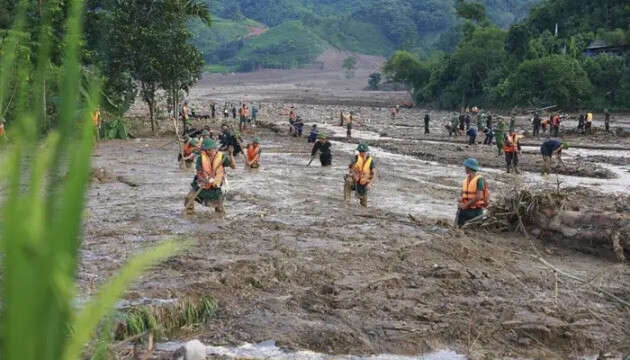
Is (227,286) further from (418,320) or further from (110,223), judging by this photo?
(110,223)

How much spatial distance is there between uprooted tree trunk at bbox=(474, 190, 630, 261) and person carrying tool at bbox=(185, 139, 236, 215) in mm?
4368

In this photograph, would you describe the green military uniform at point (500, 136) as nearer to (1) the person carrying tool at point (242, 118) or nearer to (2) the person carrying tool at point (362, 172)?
(2) the person carrying tool at point (362, 172)

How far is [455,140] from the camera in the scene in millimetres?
33438

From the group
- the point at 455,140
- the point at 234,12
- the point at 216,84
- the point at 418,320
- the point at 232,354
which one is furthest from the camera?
the point at 234,12

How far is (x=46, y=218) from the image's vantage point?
2.64 ft

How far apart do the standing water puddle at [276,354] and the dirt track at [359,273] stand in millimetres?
99

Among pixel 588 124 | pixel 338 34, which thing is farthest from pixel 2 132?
pixel 338 34

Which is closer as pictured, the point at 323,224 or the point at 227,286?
the point at 227,286

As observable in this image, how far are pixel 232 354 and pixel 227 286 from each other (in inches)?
70.8

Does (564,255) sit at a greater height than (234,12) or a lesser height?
lesser

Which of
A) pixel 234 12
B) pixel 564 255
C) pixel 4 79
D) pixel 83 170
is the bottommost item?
pixel 564 255

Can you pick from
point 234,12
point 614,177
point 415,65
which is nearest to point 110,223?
point 614,177

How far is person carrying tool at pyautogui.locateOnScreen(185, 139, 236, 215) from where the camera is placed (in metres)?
11.5

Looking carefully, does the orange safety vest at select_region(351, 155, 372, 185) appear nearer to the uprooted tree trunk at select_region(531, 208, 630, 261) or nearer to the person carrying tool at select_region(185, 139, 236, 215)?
the person carrying tool at select_region(185, 139, 236, 215)
